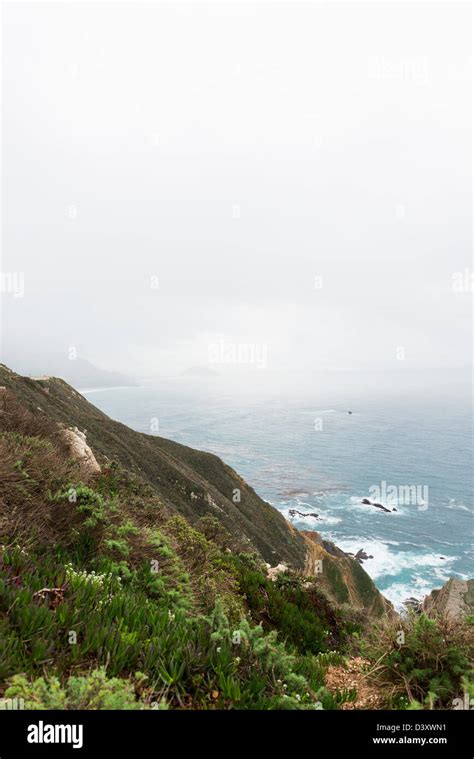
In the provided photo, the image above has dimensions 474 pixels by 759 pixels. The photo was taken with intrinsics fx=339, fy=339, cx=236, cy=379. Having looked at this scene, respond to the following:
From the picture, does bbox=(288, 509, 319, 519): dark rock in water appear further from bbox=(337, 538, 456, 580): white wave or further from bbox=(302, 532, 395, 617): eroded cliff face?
bbox=(302, 532, 395, 617): eroded cliff face

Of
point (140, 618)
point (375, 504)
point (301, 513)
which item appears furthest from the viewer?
point (375, 504)

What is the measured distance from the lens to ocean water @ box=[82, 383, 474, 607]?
60031 millimetres

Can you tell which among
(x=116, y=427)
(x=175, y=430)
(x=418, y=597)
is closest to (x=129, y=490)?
(x=116, y=427)

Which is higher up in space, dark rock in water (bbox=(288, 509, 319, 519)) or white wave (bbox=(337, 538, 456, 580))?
dark rock in water (bbox=(288, 509, 319, 519))

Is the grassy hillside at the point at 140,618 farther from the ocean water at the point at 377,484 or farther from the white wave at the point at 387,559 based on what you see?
the white wave at the point at 387,559

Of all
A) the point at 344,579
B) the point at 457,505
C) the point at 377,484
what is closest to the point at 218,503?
the point at 344,579

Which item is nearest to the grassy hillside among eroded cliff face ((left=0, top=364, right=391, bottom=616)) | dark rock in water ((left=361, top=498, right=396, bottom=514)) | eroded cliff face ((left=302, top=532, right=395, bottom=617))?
eroded cliff face ((left=0, top=364, right=391, bottom=616))

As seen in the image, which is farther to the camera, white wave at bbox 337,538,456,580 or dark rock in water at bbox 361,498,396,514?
dark rock in water at bbox 361,498,396,514

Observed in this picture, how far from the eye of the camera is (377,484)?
99.6 metres

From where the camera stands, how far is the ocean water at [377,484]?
6003cm

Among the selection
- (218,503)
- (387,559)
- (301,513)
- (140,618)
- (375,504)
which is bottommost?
(387,559)

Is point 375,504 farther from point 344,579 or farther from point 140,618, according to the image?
point 140,618

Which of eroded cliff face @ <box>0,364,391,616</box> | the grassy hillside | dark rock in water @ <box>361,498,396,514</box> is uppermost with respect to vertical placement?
the grassy hillside

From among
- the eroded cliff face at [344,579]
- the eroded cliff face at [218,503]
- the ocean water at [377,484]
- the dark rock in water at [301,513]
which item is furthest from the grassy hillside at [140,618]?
the dark rock in water at [301,513]
